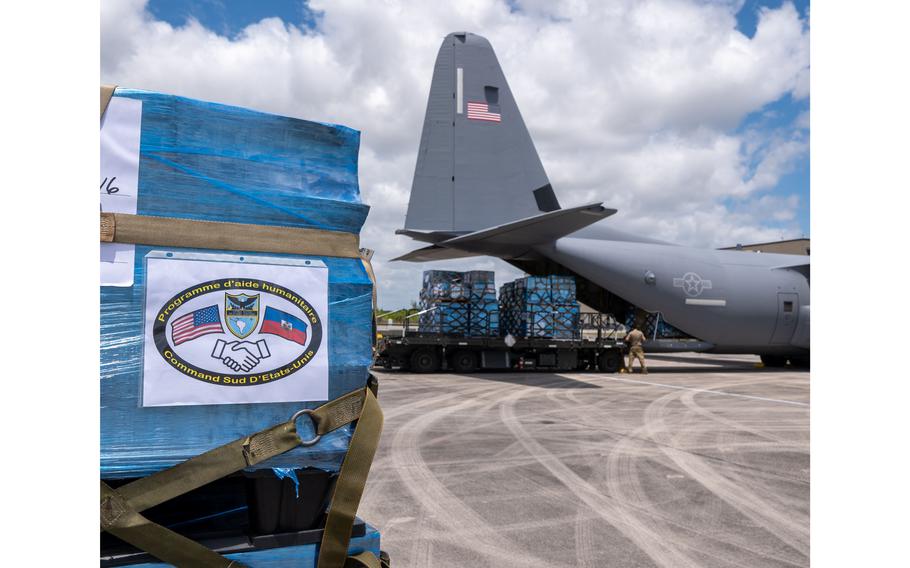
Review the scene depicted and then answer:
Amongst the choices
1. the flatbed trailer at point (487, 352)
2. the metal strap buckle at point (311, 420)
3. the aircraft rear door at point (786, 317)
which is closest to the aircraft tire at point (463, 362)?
the flatbed trailer at point (487, 352)

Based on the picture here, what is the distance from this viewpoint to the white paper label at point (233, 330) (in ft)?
6.36

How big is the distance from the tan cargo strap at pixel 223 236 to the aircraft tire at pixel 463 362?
15.0m

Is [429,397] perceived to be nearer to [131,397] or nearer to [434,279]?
[434,279]

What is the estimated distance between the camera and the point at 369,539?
222 centimetres

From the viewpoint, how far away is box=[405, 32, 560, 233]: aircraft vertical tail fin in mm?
16297

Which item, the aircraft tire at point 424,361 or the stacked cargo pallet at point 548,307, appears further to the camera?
the stacked cargo pallet at point 548,307

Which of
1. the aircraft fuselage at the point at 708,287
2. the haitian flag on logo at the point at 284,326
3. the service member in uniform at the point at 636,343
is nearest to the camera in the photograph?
the haitian flag on logo at the point at 284,326

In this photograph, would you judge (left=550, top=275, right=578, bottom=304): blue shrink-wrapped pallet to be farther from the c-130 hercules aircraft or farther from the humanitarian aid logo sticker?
the humanitarian aid logo sticker

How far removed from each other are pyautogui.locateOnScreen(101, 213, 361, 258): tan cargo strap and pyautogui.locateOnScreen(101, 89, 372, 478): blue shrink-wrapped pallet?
0.02 meters

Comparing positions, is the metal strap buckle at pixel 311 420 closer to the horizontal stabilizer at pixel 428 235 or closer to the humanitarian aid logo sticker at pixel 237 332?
the humanitarian aid logo sticker at pixel 237 332

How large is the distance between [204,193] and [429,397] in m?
9.92

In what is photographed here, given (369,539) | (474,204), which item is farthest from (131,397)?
(474,204)

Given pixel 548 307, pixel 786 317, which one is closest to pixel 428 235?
pixel 548 307

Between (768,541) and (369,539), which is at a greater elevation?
(369,539)
